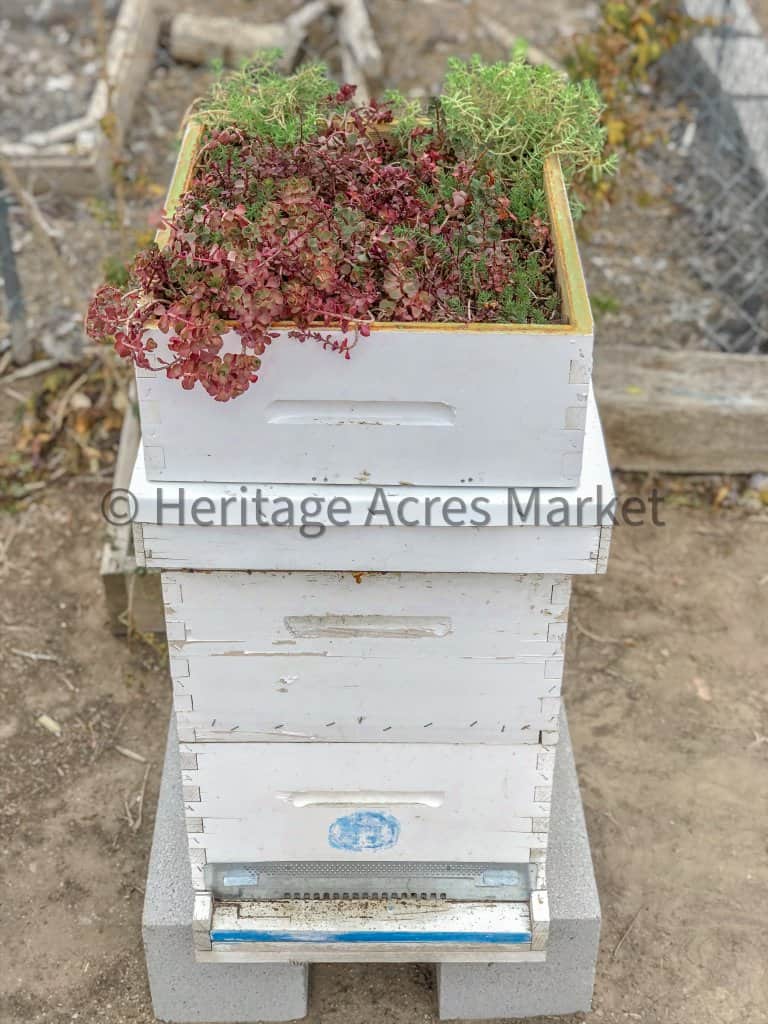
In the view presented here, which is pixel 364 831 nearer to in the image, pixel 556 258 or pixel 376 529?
pixel 376 529

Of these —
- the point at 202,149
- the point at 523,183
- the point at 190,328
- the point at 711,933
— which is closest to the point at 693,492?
the point at 711,933

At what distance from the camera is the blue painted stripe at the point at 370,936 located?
284cm

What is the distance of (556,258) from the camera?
2426mm

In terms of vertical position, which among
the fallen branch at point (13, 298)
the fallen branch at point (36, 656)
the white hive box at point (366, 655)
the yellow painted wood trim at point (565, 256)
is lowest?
the fallen branch at point (36, 656)

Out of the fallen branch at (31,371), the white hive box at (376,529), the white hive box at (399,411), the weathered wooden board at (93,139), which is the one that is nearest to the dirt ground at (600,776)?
the fallen branch at (31,371)

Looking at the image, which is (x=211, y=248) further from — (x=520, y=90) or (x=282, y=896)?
(x=282, y=896)

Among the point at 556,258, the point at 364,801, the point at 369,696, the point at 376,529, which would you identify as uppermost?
the point at 556,258

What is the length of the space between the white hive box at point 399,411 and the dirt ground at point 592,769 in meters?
1.73

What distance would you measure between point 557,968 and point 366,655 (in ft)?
3.88

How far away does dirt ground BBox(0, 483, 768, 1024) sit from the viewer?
3.30 m

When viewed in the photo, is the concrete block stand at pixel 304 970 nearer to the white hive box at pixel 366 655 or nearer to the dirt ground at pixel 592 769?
the dirt ground at pixel 592 769

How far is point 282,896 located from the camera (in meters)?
2.91

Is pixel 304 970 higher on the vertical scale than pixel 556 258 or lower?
lower

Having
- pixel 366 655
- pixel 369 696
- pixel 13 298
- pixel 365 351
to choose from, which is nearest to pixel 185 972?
pixel 369 696
